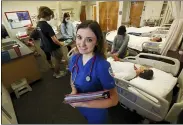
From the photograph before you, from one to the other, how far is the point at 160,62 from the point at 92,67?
1.27 metres

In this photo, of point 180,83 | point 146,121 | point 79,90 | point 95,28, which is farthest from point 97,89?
point 180,83

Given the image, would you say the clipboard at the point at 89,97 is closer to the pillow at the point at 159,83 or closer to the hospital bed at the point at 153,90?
the hospital bed at the point at 153,90

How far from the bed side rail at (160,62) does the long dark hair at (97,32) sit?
117cm

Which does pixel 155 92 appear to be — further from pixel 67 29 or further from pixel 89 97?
pixel 67 29

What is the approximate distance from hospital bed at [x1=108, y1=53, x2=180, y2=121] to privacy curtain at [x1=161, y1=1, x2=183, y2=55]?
1.17 feet

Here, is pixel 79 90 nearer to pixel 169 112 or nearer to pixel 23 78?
pixel 169 112

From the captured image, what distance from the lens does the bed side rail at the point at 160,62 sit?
150 centimetres

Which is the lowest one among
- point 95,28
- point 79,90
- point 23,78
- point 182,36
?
point 23,78

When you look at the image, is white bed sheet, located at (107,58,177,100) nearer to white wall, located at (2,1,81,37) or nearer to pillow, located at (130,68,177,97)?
pillow, located at (130,68,177,97)

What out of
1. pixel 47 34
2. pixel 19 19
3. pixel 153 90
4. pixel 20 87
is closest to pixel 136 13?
pixel 47 34

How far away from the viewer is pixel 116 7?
17.0ft

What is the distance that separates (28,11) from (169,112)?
4273 millimetres

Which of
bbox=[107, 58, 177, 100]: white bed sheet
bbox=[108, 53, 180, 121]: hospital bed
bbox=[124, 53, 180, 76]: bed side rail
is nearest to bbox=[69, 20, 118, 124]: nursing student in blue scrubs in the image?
bbox=[108, 53, 180, 121]: hospital bed

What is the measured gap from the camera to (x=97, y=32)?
2.29ft
